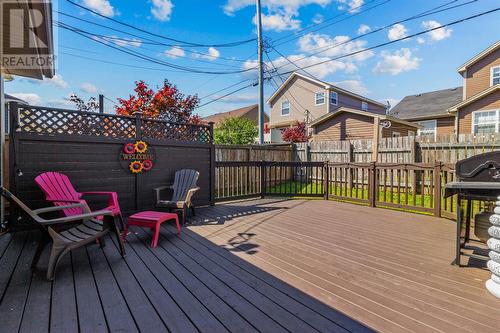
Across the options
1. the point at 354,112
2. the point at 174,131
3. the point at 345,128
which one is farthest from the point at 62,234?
the point at 345,128

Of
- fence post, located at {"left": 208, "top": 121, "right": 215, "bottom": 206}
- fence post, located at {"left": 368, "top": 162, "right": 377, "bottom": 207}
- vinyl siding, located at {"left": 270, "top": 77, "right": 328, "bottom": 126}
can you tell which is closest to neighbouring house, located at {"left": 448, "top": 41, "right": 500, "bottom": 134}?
vinyl siding, located at {"left": 270, "top": 77, "right": 328, "bottom": 126}

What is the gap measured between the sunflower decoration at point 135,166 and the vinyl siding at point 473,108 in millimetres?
14164

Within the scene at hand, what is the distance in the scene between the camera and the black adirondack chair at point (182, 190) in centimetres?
433

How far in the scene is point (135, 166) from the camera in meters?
4.73

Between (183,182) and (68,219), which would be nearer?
(68,219)

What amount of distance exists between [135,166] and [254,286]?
343cm

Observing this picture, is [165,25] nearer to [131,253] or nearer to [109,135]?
[109,135]

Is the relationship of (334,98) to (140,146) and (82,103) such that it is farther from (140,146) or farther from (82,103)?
(140,146)

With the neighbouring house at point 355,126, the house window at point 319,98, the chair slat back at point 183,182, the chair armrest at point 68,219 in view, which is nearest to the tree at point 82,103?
the chair slat back at point 183,182

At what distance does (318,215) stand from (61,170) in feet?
14.2

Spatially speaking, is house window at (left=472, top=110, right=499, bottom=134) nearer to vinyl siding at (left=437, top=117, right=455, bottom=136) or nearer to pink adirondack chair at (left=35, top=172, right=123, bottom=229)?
vinyl siding at (left=437, top=117, right=455, bottom=136)

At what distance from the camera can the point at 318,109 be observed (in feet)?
58.7

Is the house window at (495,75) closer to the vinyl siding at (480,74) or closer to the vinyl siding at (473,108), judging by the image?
the vinyl siding at (480,74)

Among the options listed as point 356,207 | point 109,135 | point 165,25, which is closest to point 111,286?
point 109,135
